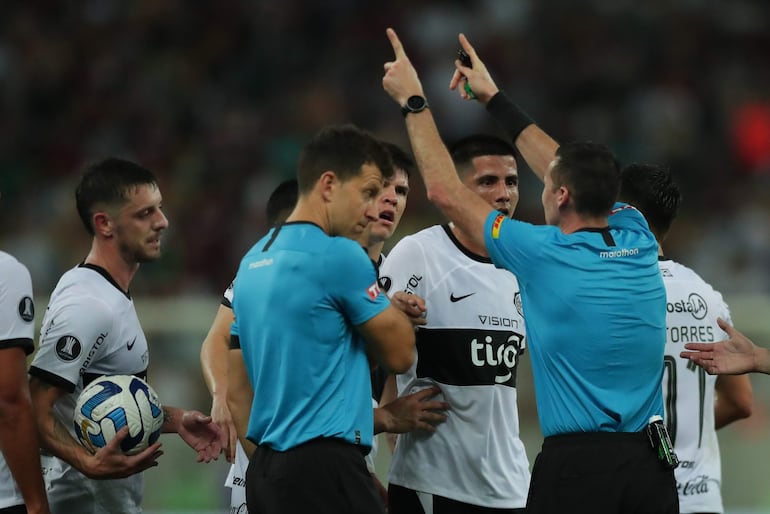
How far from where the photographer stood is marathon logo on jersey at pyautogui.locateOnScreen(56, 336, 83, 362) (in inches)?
224

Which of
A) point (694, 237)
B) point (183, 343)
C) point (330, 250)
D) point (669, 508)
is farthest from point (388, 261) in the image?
point (694, 237)

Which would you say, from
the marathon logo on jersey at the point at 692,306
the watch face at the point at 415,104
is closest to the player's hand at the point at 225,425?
the watch face at the point at 415,104

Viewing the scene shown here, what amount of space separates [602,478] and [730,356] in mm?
946

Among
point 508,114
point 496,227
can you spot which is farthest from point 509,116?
point 496,227

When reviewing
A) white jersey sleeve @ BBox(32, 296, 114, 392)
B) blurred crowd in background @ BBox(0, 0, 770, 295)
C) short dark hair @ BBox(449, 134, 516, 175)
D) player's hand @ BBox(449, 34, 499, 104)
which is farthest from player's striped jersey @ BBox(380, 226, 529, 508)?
blurred crowd in background @ BBox(0, 0, 770, 295)

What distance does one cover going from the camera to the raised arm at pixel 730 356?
569 cm

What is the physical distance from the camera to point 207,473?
33.1ft

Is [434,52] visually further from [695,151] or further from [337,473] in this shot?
[337,473]

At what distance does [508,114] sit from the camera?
6188 mm

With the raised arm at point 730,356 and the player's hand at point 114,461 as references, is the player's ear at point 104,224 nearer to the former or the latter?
the player's hand at point 114,461

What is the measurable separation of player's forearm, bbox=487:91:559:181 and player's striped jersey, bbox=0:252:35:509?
7.89ft

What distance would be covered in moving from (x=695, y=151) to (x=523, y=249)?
32.2ft

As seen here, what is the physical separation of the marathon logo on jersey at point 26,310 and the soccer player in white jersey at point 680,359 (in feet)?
10.4

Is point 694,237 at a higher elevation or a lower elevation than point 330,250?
higher
